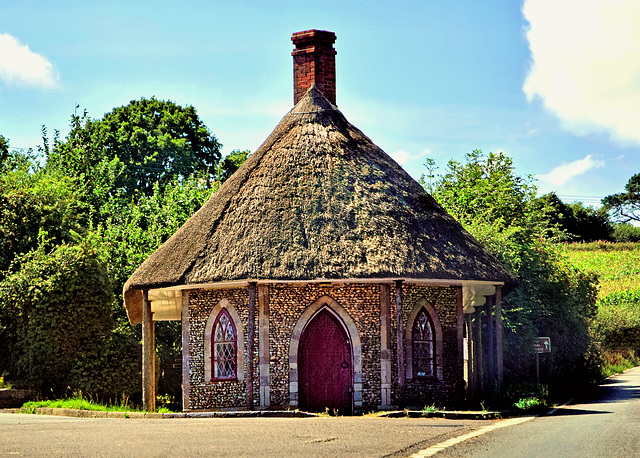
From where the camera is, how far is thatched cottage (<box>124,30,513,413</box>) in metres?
19.5

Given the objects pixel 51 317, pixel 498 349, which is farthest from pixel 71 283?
pixel 498 349

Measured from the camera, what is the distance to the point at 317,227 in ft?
65.3

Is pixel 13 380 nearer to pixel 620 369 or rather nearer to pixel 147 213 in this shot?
pixel 147 213

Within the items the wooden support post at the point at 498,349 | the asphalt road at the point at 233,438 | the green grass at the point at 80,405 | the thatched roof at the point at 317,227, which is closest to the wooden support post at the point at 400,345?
the thatched roof at the point at 317,227

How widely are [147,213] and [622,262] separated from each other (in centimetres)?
4493

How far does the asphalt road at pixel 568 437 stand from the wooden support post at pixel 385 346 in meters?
3.95

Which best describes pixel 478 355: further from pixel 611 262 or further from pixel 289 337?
pixel 611 262

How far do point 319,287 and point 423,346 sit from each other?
3.47 meters

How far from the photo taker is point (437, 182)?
40.3 m

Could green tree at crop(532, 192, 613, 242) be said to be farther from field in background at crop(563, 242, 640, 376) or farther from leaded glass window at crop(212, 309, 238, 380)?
leaded glass window at crop(212, 309, 238, 380)

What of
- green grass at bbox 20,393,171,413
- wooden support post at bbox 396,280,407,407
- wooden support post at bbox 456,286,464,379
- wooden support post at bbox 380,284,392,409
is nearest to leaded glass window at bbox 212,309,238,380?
green grass at bbox 20,393,171,413

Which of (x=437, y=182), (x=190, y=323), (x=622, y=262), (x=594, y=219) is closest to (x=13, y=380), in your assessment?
(x=190, y=323)

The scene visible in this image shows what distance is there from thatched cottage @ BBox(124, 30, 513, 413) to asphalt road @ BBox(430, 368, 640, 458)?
12.8 ft

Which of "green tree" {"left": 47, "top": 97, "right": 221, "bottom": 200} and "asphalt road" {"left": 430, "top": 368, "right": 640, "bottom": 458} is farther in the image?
"green tree" {"left": 47, "top": 97, "right": 221, "bottom": 200}
